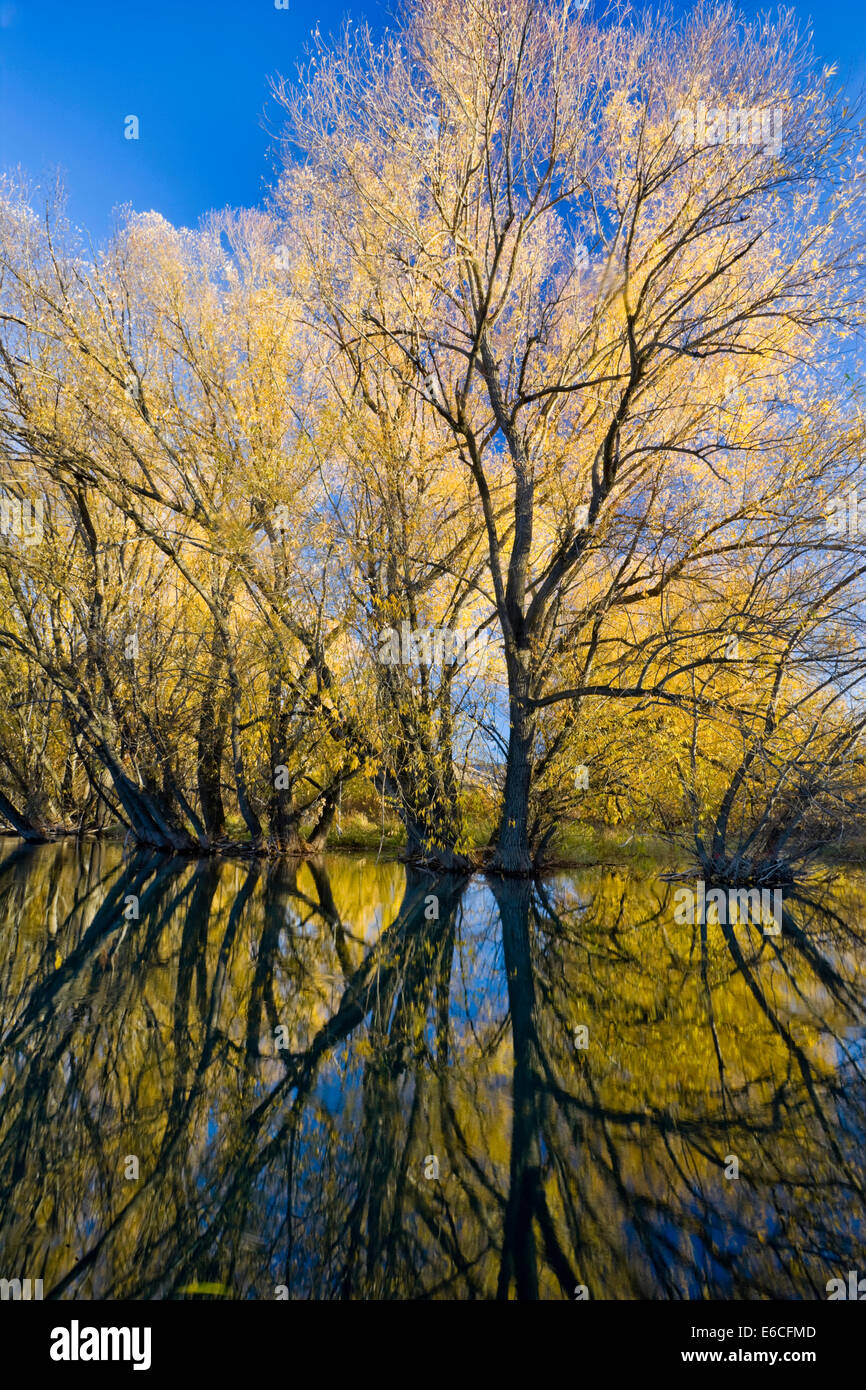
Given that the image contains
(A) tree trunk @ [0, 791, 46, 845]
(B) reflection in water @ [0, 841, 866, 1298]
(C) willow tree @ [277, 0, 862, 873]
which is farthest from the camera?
(A) tree trunk @ [0, 791, 46, 845]

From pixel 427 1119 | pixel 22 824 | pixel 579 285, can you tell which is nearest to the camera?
pixel 427 1119

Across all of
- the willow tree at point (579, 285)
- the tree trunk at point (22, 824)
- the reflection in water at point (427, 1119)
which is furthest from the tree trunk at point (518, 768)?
the tree trunk at point (22, 824)

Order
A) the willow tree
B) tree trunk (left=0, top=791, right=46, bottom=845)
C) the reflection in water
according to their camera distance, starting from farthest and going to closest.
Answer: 1. tree trunk (left=0, top=791, right=46, bottom=845)
2. the willow tree
3. the reflection in water

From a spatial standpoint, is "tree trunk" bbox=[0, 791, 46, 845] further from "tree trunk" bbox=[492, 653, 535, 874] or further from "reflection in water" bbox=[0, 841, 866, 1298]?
"reflection in water" bbox=[0, 841, 866, 1298]

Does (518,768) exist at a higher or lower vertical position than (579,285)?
lower

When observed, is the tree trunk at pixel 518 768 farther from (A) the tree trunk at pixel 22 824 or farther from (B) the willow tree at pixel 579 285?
(A) the tree trunk at pixel 22 824

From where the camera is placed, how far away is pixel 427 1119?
9.68ft

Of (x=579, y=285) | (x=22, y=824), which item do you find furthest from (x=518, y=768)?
(x=22, y=824)

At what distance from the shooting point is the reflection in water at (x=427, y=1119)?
6.89 feet

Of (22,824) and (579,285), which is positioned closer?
(579,285)

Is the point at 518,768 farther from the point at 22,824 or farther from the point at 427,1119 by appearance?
the point at 22,824

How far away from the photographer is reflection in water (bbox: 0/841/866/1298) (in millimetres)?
2102

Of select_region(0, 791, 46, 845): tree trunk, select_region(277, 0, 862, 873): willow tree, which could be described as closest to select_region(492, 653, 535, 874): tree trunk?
select_region(277, 0, 862, 873): willow tree
